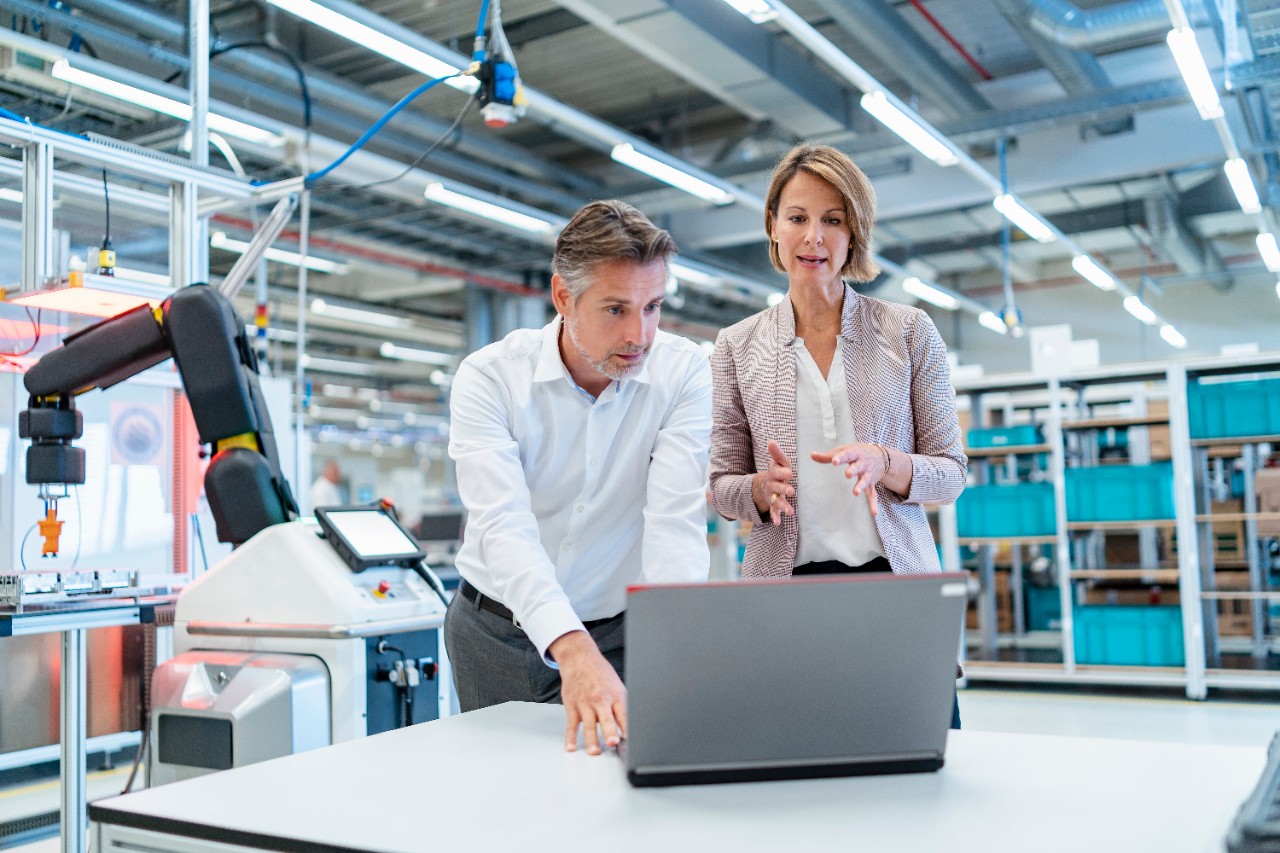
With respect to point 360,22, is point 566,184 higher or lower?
higher

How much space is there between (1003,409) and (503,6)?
14.6 feet

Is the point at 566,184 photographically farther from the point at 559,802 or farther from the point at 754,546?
the point at 559,802

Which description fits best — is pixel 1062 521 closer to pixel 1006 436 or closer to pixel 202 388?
pixel 1006 436

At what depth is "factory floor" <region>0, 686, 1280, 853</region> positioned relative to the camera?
433cm

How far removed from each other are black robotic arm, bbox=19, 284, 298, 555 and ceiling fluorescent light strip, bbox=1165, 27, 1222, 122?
4.19 metres

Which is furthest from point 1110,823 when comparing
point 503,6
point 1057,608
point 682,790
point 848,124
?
point 1057,608

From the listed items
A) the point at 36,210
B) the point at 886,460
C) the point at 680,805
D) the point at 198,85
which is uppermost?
the point at 198,85

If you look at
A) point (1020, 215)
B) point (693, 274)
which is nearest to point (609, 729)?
point (1020, 215)

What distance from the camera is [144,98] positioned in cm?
526

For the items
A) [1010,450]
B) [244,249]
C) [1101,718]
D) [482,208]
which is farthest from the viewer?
[244,249]

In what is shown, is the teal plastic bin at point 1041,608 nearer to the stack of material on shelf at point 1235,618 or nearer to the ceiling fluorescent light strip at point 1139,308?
the stack of material on shelf at point 1235,618

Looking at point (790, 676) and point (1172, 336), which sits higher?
point (1172, 336)

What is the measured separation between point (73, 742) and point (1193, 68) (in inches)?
206

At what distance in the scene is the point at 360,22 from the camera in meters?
4.54
